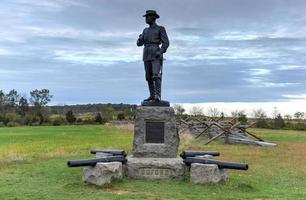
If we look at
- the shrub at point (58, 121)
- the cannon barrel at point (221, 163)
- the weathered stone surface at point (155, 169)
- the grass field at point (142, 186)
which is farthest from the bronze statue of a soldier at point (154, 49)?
the shrub at point (58, 121)

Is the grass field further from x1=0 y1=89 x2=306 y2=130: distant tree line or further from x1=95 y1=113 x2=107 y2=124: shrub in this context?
x1=95 y1=113 x2=107 y2=124: shrub

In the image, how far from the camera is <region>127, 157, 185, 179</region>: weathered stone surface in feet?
42.9

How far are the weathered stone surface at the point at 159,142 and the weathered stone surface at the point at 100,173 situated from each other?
1575mm

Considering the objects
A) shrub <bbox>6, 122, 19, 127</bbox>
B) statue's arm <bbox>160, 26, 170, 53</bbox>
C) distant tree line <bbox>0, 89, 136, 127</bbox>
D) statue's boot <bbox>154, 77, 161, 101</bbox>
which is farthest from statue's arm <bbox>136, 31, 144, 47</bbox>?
shrub <bbox>6, 122, 19, 127</bbox>

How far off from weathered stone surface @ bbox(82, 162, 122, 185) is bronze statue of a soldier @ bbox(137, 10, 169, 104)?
256cm

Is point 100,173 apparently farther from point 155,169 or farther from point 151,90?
point 151,90

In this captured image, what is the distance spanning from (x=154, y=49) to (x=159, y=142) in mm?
2412

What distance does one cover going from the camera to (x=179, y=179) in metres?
13.0

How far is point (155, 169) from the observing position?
13.2 meters

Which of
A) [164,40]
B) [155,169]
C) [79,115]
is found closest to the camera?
[155,169]

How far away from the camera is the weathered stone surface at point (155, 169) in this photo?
42.9 ft

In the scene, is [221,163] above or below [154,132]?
below

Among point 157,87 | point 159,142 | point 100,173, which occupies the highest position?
point 157,87

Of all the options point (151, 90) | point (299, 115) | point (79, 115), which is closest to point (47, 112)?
point (79, 115)
